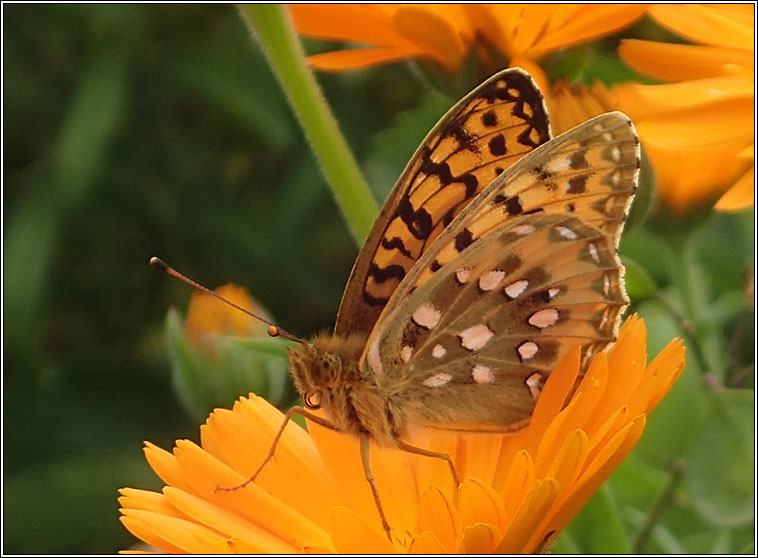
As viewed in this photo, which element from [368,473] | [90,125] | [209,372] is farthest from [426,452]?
[90,125]

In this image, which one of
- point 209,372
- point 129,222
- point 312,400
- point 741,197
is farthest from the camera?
point 129,222

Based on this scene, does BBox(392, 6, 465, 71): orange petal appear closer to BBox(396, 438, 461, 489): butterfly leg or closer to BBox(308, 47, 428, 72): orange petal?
BBox(308, 47, 428, 72): orange petal

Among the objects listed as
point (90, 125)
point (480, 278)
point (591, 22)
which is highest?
point (90, 125)

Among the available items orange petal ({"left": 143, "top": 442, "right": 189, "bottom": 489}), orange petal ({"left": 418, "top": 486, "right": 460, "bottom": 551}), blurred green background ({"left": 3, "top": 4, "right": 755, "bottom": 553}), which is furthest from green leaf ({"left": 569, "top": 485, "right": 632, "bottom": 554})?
blurred green background ({"left": 3, "top": 4, "right": 755, "bottom": 553})

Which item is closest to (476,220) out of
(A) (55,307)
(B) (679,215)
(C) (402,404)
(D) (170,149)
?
(C) (402,404)

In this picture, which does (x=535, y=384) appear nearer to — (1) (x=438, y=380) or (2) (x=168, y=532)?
(1) (x=438, y=380)

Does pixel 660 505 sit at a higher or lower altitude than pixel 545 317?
lower

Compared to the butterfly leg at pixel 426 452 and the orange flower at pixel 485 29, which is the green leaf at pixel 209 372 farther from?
the orange flower at pixel 485 29

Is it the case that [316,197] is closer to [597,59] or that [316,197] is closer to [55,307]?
[55,307]
